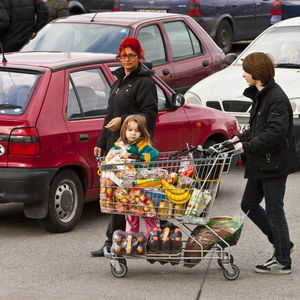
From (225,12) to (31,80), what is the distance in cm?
1250

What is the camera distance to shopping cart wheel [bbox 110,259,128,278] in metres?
7.84

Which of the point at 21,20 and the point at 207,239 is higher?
the point at 207,239

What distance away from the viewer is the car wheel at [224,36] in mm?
21344

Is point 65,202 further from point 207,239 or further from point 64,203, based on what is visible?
point 207,239

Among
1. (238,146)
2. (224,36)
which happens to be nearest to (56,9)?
(224,36)

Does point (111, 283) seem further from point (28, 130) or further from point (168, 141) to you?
point (168, 141)

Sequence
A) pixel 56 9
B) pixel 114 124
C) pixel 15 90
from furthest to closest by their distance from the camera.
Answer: pixel 56 9 < pixel 15 90 < pixel 114 124

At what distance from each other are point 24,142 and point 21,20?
652 centimetres

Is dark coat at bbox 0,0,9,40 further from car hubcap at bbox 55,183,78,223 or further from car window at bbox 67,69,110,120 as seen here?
car hubcap at bbox 55,183,78,223

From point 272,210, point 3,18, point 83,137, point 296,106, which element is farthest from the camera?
point 3,18

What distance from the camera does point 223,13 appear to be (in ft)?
70.0

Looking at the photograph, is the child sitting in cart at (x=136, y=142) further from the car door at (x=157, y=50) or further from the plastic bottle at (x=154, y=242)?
the car door at (x=157, y=50)

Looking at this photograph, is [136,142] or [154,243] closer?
[154,243]

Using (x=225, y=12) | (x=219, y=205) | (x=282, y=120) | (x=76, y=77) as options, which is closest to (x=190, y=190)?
(x=282, y=120)
